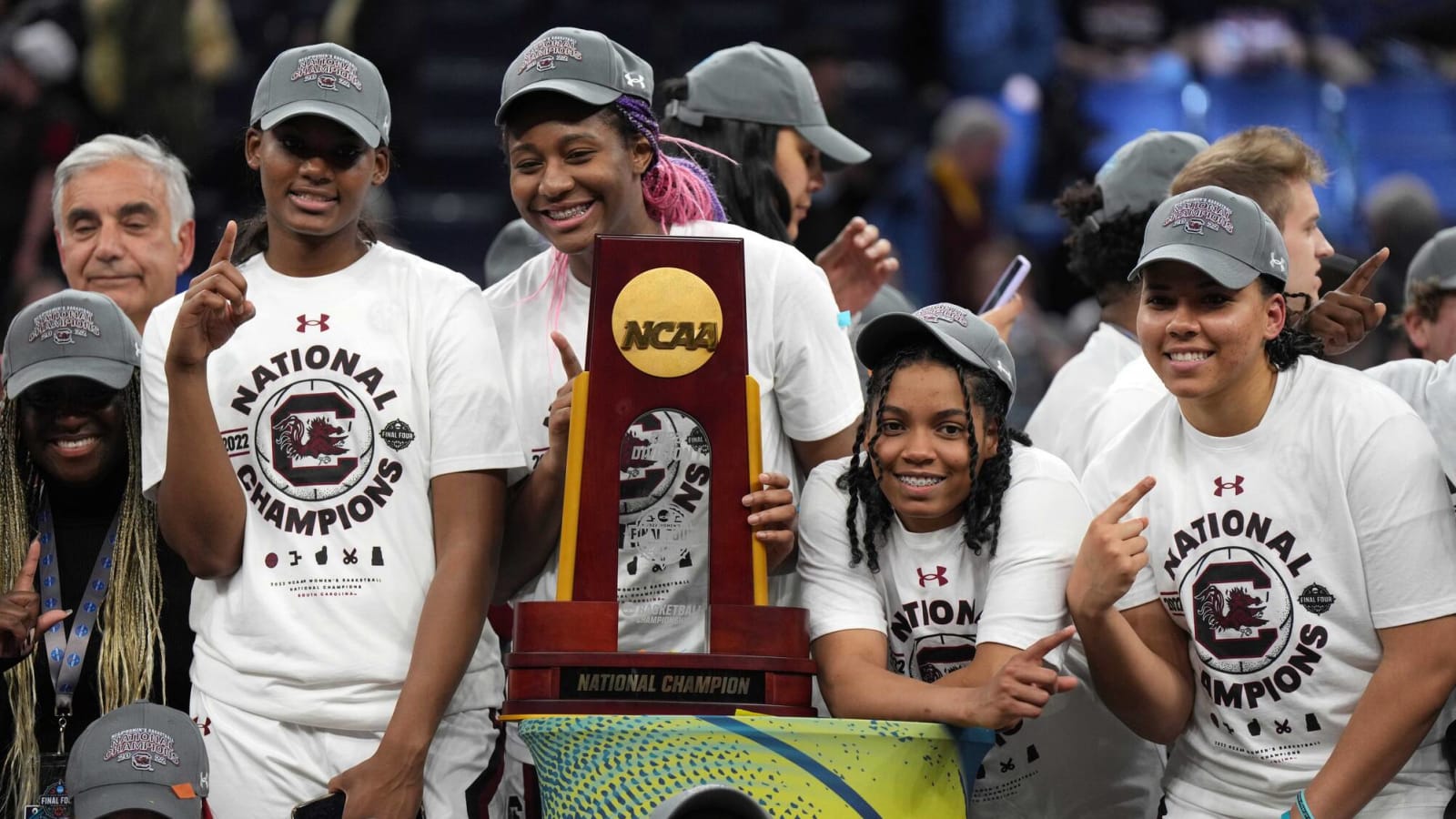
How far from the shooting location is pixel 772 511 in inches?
118

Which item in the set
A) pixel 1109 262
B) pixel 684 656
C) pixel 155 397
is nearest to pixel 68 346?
pixel 155 397

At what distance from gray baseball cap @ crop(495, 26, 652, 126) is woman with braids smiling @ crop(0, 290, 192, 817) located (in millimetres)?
925

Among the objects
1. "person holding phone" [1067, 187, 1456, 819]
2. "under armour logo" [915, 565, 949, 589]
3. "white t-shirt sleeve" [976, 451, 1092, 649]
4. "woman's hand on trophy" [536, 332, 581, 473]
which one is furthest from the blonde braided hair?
"person holding phone" [1067, 187, 1456, 819]

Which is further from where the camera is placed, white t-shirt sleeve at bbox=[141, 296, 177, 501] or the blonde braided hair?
the blonde braided hair

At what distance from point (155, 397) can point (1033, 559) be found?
5.12 ft

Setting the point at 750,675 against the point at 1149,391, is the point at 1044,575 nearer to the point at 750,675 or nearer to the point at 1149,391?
the point at 750,675

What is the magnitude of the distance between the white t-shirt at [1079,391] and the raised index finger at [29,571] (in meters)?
2.21

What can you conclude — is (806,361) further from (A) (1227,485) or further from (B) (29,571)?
(B) (29,571)

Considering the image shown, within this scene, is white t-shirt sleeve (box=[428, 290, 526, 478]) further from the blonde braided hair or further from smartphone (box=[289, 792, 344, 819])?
the blonde braided hair

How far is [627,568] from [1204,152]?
59.1 inches

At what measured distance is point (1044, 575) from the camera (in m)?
3.10

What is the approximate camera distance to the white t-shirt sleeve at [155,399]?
3.23 meters

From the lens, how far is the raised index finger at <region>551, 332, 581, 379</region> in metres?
3.20

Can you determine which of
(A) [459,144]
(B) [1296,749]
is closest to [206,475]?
(B) [1296,749]
